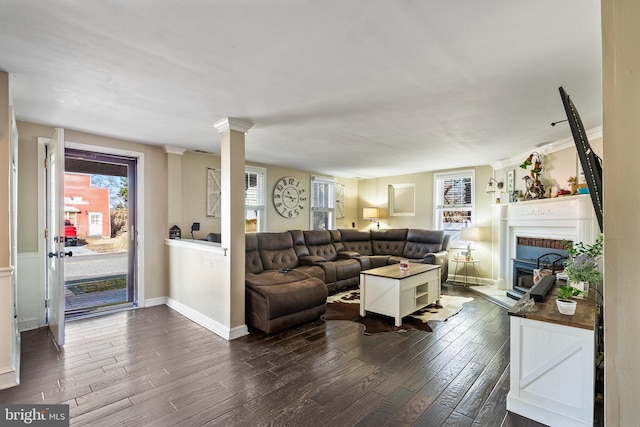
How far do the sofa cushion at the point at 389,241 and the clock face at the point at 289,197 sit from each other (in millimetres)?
1866

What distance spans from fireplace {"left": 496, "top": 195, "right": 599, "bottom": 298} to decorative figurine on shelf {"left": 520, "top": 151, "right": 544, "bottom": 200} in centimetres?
14

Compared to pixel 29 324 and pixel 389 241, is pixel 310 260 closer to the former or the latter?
pixel 389 241

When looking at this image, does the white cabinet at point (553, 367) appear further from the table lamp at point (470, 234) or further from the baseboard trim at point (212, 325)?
the table lamp at point (470, 234)

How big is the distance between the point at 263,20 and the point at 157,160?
3464mm

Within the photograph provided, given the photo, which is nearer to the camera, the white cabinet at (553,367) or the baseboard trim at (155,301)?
the white cabinet at (553,367)

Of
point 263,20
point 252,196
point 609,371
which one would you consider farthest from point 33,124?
point 609,371

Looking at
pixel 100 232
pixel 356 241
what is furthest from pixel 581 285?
pixel 100 232

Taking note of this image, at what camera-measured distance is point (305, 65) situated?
2027mm

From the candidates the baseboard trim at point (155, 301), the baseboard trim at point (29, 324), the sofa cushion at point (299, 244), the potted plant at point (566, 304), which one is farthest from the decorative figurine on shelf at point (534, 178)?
the baseboard trim at point (29, 324)

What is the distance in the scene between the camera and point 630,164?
104 cm

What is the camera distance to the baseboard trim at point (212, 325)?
317 centimetres

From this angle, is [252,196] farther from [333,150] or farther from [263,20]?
[263,20]

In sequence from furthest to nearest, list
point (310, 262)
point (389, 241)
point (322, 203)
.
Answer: point (322, 203) < point (389, 241) < point (310, 262)

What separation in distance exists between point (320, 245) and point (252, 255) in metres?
1.67
